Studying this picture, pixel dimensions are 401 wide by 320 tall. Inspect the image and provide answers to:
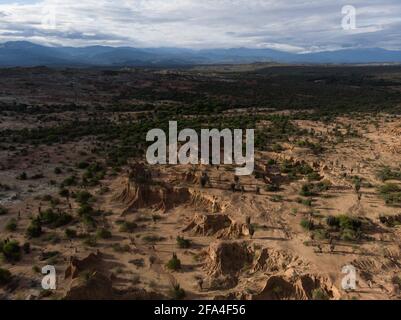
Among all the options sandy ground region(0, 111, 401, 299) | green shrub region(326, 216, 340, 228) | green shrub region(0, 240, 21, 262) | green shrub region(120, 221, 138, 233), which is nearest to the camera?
sandy ground region(0, 111, 401, 299)

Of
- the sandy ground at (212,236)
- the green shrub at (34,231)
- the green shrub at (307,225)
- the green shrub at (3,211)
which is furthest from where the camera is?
the green shrub at (3,211)

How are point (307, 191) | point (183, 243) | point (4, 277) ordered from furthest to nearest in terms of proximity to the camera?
point (307, 191), point (183, 243), point (4, 277)

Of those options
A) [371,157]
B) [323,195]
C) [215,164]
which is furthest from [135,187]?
[371,157]

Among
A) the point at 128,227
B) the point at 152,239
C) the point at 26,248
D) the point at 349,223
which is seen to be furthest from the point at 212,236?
the point at 26,248

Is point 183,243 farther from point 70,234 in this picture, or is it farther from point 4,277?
point 4,277

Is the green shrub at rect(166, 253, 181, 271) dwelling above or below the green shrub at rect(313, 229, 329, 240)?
below

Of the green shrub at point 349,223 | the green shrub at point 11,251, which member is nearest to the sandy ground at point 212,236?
the green shrub at point 11,251

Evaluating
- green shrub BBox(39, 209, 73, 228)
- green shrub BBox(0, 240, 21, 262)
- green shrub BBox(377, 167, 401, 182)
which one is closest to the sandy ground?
green shrub BBox(0, 240, 21, 262)

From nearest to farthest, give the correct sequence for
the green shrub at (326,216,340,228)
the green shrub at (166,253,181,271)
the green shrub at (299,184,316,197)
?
the green shrub at (166,253,181,271)
the green shrub at (326,216,340,228)
the green shrub at (299,184,316,197)

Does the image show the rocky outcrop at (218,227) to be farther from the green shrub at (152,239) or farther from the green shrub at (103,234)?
Result: the green shrub at (103,234)

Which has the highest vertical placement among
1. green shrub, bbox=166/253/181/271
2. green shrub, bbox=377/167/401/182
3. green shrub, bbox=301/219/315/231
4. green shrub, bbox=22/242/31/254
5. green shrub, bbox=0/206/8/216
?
green shrub, bbox=377/167/401/182

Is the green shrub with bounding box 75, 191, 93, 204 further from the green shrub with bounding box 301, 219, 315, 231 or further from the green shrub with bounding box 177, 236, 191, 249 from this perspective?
the green shrub with bounding box 301, 219, 315, 231
